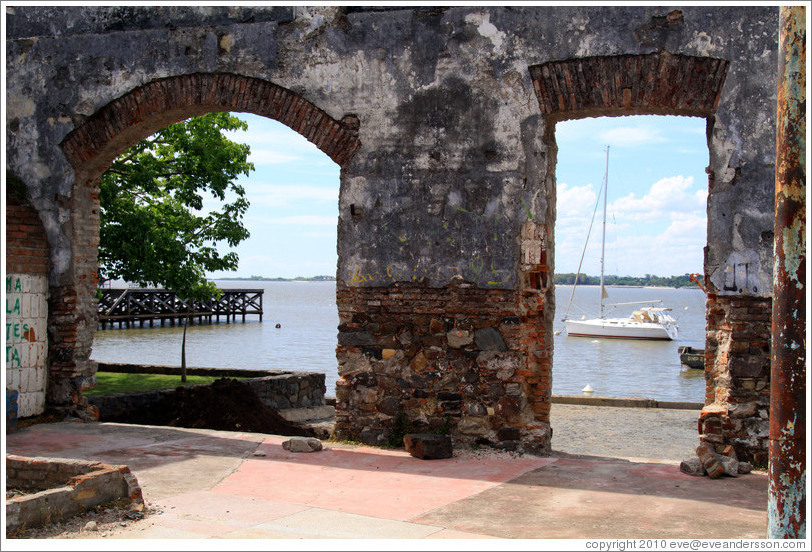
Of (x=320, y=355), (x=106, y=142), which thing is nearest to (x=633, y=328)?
(x=320, y=355)

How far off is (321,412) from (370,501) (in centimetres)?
818

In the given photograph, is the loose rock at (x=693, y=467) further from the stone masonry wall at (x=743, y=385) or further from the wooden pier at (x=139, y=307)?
the wooden pier at (x=139, y=307)

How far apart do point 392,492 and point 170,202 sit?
31.7 ft

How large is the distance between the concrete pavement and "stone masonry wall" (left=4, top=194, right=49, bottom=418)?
2.60ft

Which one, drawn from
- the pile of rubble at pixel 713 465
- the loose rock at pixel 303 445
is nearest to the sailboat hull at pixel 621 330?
the pile of rubble at pixel 713 465

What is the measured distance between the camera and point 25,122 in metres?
9.88

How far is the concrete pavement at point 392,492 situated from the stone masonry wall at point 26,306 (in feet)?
2.60

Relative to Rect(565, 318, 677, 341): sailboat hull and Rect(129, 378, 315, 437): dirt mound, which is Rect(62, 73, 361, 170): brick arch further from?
Rect(565, 318, 677, 341): sailboat hull

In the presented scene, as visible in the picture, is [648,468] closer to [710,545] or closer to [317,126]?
[710,545]

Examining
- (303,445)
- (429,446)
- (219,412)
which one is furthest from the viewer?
(219,412)

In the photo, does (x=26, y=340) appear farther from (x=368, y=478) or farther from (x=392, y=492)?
(x=392, y=492)

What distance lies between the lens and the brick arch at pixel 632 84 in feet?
26.0

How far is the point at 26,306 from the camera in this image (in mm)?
9680

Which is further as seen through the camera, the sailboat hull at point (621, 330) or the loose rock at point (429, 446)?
the sailboat hull at point (621, 330)
